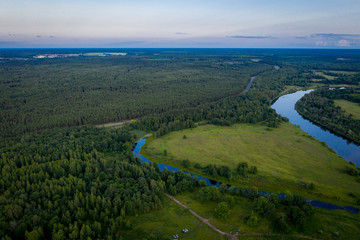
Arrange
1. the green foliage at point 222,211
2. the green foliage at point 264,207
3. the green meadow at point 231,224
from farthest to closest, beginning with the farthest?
the green foliage at point 222,211, the green foliage at point 264,207, the green meadow at point 231,224

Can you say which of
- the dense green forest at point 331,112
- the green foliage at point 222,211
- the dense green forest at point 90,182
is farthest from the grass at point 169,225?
the dense green forest at point 331,112

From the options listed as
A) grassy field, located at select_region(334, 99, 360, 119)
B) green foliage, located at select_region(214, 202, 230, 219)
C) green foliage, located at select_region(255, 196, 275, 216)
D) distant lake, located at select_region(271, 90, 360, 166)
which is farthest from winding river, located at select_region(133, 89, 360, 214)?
grassy field, located at select_region(334, 99, 360, 119)

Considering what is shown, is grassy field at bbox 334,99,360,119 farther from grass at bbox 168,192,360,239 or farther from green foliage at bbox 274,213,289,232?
green foliage at bbox 274,213,289,232

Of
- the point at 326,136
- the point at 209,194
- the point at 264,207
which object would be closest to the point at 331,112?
the point at 326,136

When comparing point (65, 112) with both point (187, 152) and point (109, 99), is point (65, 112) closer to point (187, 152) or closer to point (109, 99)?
point (109, 99)

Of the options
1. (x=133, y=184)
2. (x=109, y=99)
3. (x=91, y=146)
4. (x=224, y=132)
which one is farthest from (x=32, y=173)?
(x=109, y=99)

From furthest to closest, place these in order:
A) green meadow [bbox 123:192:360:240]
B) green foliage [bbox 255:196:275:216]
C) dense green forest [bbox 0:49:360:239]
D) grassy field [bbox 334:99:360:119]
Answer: grassy field [bbox 334:99:360:119] → green foliage [bbox 255:196:275:216] → dense green forest [bbox 0:49:360:239] → green meadow [bbox 123:192:360:240]

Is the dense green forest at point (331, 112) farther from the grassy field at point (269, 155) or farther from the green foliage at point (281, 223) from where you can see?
the green foliage at point (281, 223)
